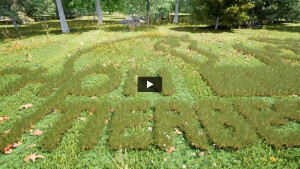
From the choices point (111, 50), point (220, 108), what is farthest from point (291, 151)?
point (111, 50)

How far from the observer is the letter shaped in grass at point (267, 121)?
11.5ft

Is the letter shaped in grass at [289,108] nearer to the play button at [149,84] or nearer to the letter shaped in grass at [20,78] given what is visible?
the play button at [149,84]

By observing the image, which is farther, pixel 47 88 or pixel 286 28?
pixel 286 28

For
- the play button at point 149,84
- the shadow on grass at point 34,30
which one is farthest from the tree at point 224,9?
the play button at point 149,84

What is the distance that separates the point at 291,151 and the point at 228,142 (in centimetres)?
134

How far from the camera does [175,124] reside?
4.06 meters

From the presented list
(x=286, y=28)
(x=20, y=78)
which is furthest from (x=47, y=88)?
(x=286, y=28)

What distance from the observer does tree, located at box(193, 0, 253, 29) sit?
1558cm

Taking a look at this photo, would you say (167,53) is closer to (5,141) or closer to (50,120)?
(50,120)

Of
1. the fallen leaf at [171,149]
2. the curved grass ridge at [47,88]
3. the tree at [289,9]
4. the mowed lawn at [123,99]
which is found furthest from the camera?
the tree at [289,9]

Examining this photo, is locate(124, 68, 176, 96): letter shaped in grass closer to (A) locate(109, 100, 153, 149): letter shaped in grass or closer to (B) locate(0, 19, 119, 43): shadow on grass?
(A) locate(109, 100, 153, 149): letter shaped in grass

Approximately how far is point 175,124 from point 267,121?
2.45 m

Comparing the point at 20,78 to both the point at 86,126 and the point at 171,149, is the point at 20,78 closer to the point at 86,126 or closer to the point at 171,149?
the point at 86,126

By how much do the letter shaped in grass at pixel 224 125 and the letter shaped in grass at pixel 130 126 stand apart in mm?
1540
